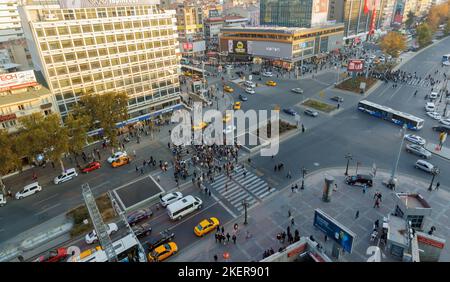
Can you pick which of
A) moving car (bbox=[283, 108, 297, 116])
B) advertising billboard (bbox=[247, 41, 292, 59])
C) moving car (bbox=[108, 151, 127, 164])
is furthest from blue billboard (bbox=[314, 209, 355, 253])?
advertising billboard (bbox=[247, 41, 292, 59])

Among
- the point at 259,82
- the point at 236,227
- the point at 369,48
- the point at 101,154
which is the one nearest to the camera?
the point at 236,227

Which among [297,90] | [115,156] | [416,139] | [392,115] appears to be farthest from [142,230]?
[297,90]

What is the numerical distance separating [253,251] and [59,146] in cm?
3143

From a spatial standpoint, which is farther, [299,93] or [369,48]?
[369,48]

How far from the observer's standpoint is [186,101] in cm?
7525

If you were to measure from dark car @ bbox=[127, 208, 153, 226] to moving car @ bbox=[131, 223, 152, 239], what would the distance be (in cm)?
108

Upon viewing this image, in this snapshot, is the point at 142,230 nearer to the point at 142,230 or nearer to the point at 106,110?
the point at 142,230

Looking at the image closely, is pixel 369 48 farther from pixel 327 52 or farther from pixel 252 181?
pixel 252 181

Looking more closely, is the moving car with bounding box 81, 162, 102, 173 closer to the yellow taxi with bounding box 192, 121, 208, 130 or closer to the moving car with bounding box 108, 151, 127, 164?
the moving car with bounding box 108, 151, 127, 164

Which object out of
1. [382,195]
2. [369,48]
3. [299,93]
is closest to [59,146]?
[382,195]

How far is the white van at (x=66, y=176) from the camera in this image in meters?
44.3

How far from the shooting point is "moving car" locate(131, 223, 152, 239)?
33.3 metres

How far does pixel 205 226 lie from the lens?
33.5 meters

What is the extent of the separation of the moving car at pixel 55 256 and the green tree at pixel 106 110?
21259 millimetres
